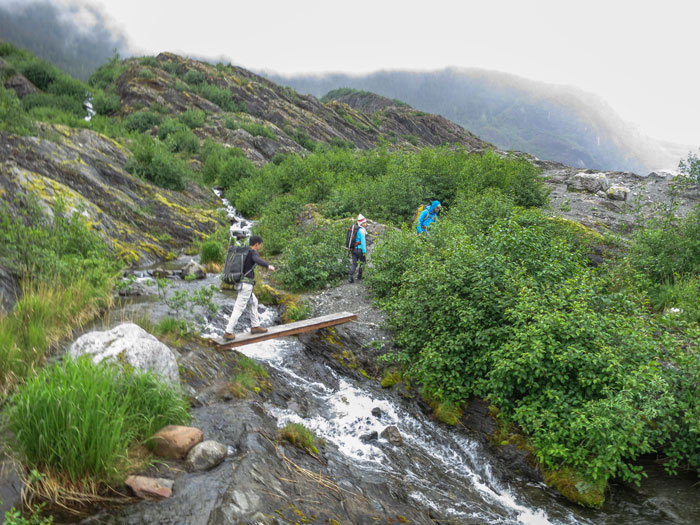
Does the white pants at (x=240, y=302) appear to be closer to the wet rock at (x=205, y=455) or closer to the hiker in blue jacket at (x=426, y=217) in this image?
the wet rock at (x=205, y=455)

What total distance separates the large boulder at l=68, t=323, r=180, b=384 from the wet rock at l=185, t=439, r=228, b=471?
1.21 m

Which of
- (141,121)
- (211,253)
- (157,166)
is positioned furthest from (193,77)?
(211,253)

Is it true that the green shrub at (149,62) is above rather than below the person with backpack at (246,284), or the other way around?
above

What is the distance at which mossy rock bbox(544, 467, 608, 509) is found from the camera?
5762 millimetres

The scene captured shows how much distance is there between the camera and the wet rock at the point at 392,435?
7.01 metres

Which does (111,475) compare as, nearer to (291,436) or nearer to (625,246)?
(291,436)

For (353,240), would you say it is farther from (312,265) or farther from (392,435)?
(392,435)

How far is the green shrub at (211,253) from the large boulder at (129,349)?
1093 cm

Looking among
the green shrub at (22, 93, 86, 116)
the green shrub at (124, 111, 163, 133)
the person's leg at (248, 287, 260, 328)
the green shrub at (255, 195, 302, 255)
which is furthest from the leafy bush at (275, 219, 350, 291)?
the green shrub at (124, 111, 163, 133)

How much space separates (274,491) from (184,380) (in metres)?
2.84

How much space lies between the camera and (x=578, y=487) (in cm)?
582

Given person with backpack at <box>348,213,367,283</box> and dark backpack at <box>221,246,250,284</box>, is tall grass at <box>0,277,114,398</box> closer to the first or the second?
dark backpack at <box>221,246,250,284</box>

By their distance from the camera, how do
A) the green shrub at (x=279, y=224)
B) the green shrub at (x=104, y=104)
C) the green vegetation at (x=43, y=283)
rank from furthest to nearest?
the green shrub at (x=104, y=104), the green shrub at (x=279, y=224), the green vegetation at (x=43, y=283)

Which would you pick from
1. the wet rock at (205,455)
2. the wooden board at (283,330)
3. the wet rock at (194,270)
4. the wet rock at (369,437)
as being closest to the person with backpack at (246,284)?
the wooden board at (283,330)
